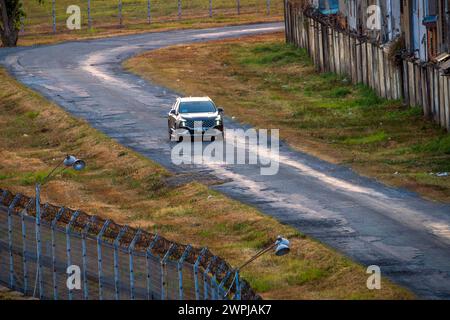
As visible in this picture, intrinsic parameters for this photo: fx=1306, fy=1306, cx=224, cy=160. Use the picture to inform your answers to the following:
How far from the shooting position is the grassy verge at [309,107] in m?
43.0

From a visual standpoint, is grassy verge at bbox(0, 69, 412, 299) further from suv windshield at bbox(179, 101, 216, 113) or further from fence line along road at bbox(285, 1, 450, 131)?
fence line along road at bbox(285, 1, 450, 131)

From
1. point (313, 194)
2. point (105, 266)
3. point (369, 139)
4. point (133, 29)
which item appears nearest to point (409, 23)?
point (369, 139)

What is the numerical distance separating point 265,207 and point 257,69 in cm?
3752

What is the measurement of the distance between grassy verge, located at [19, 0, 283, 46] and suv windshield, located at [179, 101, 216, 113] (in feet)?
139

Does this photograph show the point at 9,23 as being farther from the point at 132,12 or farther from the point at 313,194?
the point at 313,194

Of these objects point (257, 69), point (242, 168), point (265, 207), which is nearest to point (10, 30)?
point (257, 69)

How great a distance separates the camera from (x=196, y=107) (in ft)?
161

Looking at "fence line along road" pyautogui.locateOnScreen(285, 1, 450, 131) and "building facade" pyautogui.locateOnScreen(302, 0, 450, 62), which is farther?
"building facade" pyautogui.locateOnScreen(302, 0, 450, 62)

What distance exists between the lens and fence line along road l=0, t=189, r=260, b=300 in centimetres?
2312

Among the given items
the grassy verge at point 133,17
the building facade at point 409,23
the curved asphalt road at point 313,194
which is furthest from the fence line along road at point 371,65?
the grassy verge at point 133,17

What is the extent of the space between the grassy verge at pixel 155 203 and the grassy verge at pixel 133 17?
35000 mm

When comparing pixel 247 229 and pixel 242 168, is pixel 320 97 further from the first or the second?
pixel 247 229

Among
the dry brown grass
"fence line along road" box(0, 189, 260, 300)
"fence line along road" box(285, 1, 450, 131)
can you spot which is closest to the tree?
the dry brown grass

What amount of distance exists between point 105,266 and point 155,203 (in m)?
14.4
